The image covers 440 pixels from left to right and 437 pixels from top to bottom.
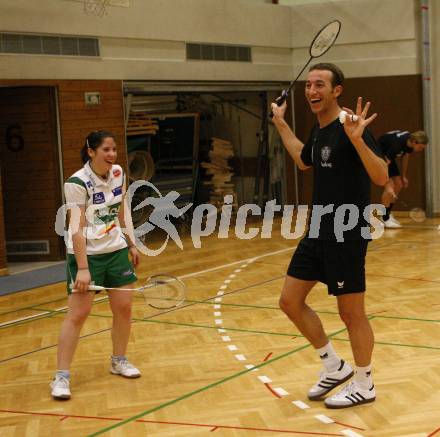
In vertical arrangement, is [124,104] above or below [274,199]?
above

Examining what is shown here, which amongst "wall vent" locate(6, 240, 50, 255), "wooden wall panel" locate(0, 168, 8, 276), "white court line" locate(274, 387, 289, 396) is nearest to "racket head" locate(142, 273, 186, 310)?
"white court line" locate(274, 387, 289, 396)

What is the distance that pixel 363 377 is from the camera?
18.4 ft

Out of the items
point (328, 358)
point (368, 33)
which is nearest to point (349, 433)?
point (328, 358)

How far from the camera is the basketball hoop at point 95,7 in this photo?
13.4 meters

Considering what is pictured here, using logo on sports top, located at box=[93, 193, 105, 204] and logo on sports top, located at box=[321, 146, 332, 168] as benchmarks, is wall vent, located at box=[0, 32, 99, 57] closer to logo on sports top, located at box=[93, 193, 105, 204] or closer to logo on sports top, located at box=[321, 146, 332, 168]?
logo on sports top, located at box=[93, 193, 105, 204]

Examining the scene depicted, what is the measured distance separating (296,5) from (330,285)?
13414mm

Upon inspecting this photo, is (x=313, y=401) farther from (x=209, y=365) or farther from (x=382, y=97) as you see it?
(x=382, y=97)

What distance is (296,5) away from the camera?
1781 cm

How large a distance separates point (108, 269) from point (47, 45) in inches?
288

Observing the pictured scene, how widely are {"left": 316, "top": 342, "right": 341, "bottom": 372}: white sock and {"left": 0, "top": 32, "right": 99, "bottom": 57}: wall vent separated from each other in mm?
8226

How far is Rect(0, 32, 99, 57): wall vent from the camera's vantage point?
484 inches

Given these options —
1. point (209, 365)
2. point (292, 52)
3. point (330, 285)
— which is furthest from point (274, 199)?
point (330, 285)

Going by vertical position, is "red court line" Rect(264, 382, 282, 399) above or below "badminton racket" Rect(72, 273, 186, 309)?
below

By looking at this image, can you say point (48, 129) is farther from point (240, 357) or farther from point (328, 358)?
point (328, 358)
